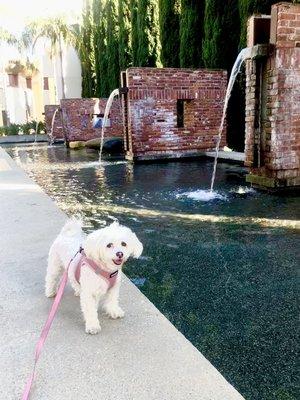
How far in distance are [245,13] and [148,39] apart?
775cm

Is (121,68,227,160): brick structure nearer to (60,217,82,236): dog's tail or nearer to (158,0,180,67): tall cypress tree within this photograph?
(158,0,180,67): tall cypress tree

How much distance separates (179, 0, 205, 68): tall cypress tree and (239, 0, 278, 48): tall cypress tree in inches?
131

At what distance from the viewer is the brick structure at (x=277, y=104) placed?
634 cm

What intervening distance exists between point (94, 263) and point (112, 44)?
24.5 meters

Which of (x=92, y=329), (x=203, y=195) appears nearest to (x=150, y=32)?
(x=203, y=195)

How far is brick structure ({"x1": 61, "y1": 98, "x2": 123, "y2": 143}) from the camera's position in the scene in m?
19.3

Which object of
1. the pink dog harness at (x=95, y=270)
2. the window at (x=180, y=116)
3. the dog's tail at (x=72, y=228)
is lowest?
the pink dog harness at (x=95, y=270)

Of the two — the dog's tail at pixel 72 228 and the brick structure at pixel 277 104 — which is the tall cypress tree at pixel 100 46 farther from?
the dog's tail at pixel 72 228

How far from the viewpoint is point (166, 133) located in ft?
39.7

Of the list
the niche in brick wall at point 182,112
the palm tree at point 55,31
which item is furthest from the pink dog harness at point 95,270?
the palm tree at point 55,31

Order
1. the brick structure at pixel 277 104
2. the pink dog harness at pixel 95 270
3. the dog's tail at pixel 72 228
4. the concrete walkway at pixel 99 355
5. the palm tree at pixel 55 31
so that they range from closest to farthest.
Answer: the concrete walkway at pixel 99 355 < the pink dog harness at pixel 95 270 < the dog's tail at pixel 72 228 < the brick structure at pixel 277 104 < the palm tree at pixel 55 31

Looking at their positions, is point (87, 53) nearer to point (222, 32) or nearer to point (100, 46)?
point (100, 46)

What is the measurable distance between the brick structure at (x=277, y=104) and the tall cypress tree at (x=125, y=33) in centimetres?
1703

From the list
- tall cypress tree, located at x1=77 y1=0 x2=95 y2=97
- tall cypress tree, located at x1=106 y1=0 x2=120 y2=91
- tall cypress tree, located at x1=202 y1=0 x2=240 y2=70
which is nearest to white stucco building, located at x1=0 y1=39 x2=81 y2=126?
tall cypress tree, located at x1=77 y1=0 x2=95 y2=97
